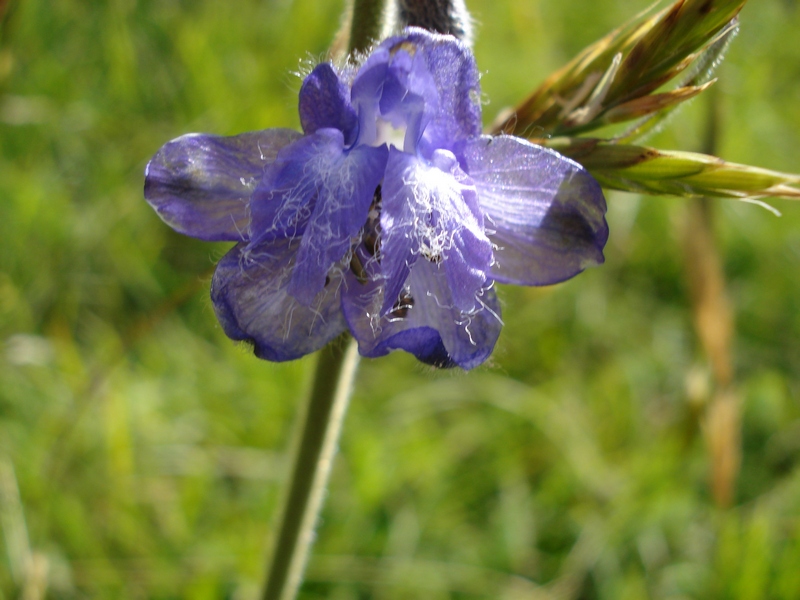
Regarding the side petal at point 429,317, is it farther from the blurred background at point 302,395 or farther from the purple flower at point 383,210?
the blurred background at point 302,395

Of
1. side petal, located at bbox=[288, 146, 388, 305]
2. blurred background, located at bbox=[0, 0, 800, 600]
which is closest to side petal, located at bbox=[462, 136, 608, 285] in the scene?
side petal, located at bbox=[288, 146, 388, 305]

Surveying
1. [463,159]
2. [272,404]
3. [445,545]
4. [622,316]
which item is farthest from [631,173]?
[622,316]

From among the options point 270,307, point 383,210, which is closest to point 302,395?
point 270,307

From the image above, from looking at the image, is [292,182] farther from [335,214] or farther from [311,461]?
[311,461]

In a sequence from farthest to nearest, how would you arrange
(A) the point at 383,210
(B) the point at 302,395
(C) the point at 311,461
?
(B) the point at 302,395 → (C) the point at 311,461 → (A) the point at 383,210

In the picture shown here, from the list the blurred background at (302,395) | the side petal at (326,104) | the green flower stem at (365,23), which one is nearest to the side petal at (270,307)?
the side petal at (326,104)

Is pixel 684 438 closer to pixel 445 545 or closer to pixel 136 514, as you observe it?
pixel 445 545
